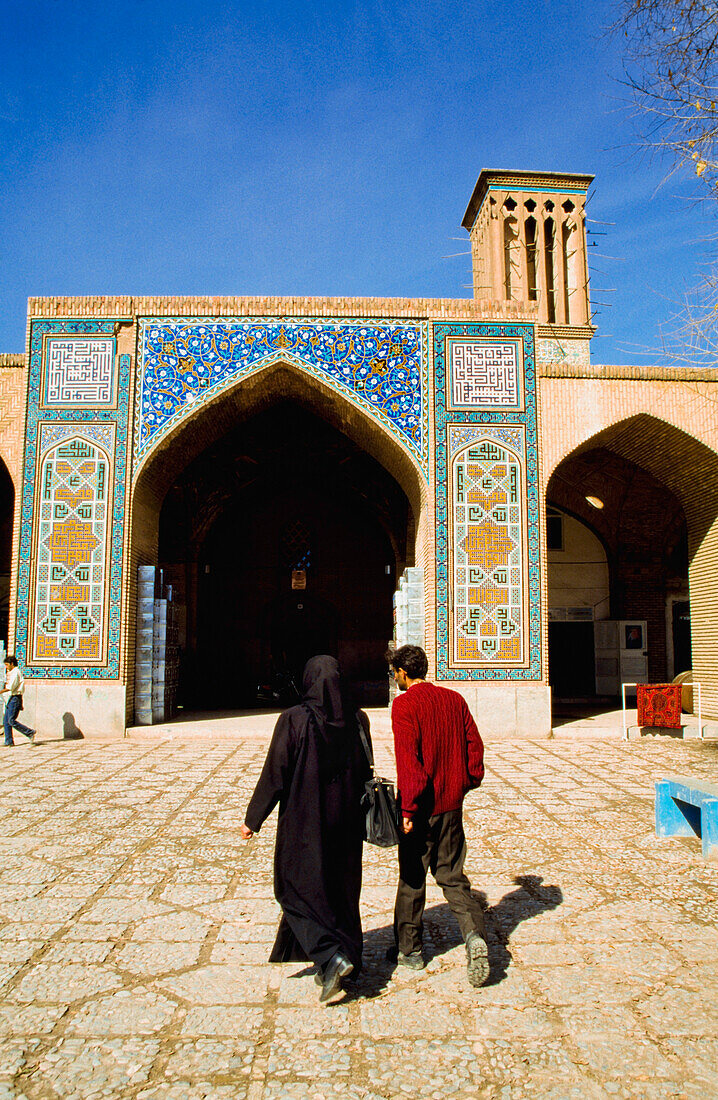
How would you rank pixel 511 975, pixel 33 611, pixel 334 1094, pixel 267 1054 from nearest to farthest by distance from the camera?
pixel 334 1094, pixel 267 1054, pixel 511 975, pixel 33 611

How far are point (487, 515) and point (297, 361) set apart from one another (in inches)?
107

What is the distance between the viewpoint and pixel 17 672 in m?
8.01

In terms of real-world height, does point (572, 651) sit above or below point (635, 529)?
below

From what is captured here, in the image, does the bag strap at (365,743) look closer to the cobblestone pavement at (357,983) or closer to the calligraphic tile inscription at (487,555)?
the cobblestone pavement at (357,983)

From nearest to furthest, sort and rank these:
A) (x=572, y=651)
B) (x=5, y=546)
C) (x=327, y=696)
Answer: (x=327, y=696) → (x=5, y=546) → (x=572, y=651)

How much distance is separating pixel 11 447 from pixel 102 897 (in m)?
6.59

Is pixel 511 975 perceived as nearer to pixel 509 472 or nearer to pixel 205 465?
pixel 509 472

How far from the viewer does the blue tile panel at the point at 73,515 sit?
853 centimetres

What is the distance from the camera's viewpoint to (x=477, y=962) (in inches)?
98.7

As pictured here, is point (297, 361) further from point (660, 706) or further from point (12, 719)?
point (660, 706)

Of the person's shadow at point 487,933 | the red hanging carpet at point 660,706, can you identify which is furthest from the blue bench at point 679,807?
the red hanging carpet at point 660,706

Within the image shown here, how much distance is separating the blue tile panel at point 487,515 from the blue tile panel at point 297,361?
0.28 metres

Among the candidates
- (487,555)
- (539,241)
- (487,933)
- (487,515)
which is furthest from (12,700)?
(539,241)

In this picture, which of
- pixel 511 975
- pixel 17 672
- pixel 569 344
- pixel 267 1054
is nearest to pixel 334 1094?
pixel 267 1054
